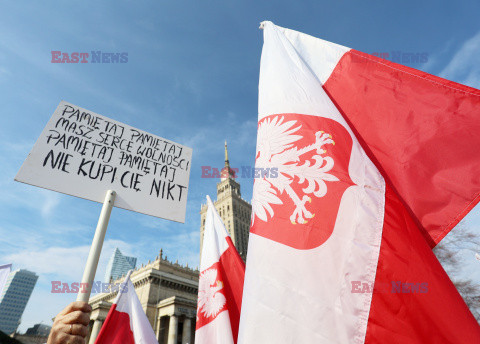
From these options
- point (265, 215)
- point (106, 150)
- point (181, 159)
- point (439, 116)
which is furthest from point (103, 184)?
point (439, 116)

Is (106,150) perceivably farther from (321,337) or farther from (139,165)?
(321,337)

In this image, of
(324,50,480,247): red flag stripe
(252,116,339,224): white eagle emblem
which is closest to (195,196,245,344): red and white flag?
(252,116,339,224): white eagle emblem

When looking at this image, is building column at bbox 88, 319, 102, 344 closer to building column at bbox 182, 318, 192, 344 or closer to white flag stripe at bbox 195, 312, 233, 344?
building column at bbox 182, 318, 192, 344

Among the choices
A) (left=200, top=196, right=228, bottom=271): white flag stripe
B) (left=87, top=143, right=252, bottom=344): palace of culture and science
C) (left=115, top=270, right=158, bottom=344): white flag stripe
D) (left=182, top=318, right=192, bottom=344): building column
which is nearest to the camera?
(left=115, top=270, right=158, bottom=344): white flag stripe

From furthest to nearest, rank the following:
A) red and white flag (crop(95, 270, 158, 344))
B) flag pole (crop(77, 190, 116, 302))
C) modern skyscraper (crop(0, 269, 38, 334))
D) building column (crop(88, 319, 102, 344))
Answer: modern skyscraper (crop(0, 269, 38, 334)) → building column (crop(88, 319, 102, 344)) → red and white flag (crop(95, 270, 158, 344)) → flag pole (crop(77, 190, 116, 302))

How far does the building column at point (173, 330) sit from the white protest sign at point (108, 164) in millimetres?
32492

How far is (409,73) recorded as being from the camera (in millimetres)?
3502

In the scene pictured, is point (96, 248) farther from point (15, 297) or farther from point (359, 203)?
point (15, 297)

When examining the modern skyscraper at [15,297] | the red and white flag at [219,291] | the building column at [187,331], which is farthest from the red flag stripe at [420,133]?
the modern skyscraper at [15,297]

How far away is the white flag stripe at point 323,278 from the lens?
213cm

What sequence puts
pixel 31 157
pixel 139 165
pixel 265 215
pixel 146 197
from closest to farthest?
pixel 31 157
pixel 265 215
pixel 146 197
pixel 139 165

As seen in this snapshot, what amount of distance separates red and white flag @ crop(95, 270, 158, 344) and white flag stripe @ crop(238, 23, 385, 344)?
4.87 meters

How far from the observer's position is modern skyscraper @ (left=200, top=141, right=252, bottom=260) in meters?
58.0

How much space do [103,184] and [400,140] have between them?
362 cm
